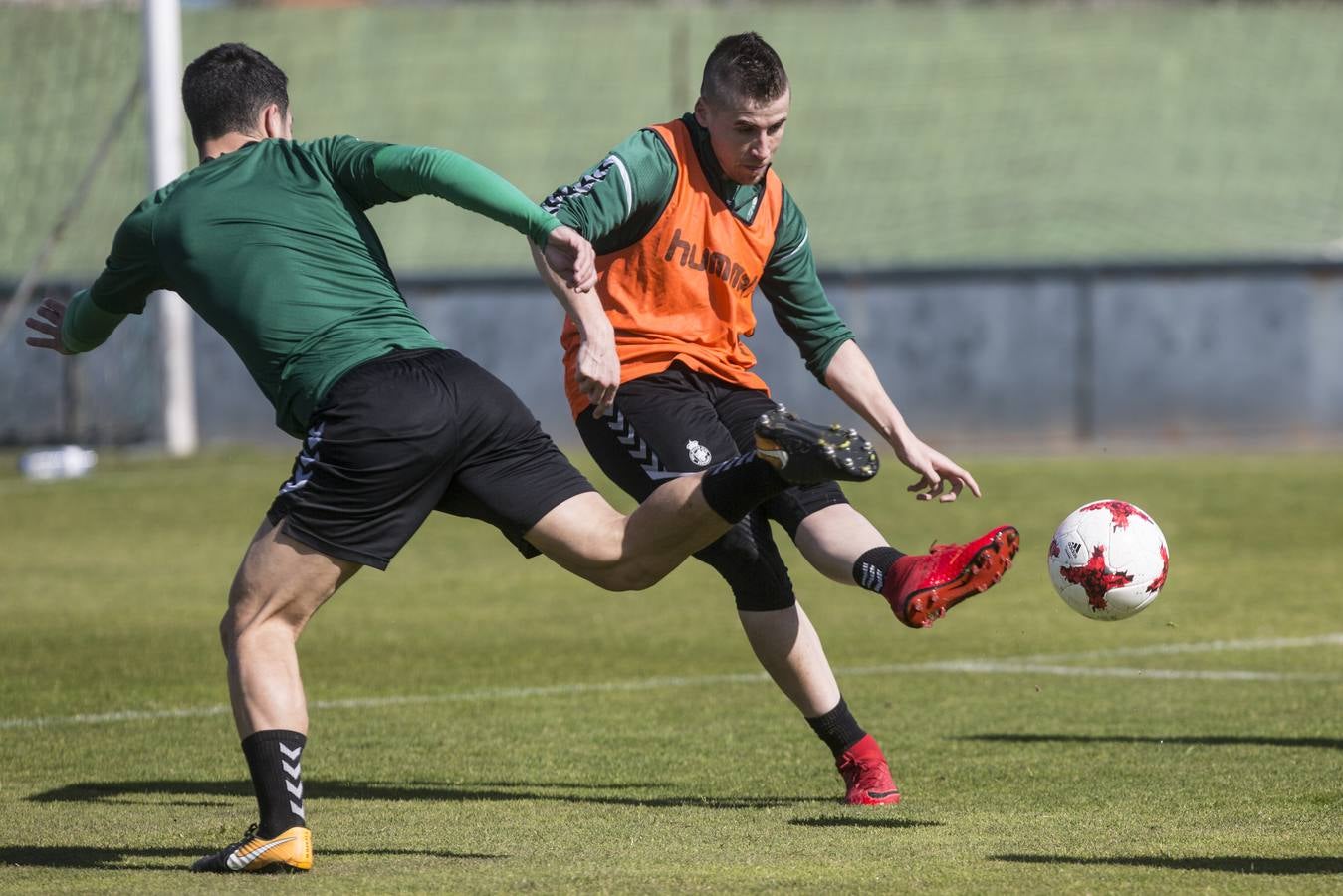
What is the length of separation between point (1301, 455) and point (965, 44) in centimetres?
2337

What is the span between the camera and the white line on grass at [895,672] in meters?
8.61

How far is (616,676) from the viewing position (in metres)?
9.70

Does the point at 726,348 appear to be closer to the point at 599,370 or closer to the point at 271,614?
the point at 599,370

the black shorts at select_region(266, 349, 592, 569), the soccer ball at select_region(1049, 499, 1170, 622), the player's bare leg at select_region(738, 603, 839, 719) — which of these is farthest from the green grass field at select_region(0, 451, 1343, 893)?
the black shorts at select_region(266, 349, 592, 569)

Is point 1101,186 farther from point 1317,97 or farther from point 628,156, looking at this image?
point 628,156

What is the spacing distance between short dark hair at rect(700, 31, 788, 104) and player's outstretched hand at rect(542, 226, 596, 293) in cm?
121

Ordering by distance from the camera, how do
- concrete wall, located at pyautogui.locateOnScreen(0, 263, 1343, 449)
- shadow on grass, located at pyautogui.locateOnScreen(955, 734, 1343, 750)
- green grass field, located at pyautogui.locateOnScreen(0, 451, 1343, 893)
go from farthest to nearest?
1. concrete wall, located at pyautogui.locateOnScreen(0, 263, 1343, 449)
2. shadow on grass, located at pyautogui.locateOnScreen(955, 734, 1343, 750)
3. green grass field, located at pyautogui.locateOnScreen(0, 451, 1343, 893)

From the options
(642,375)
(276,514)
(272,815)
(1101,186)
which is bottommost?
(272,815)

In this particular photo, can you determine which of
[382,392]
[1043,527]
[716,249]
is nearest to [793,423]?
[382,392]

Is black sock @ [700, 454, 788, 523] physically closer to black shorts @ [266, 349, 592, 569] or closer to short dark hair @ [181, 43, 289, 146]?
black shorts @ [266, 349, 592, 569]

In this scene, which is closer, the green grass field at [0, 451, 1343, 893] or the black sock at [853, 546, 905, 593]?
the green grass field at [0, 451, 1343, 893]

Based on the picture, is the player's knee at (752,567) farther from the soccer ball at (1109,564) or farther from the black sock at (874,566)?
the soccer ball at (1109,564)

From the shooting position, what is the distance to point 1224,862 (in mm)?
5199

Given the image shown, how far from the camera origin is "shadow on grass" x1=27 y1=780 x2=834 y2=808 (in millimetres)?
6559
